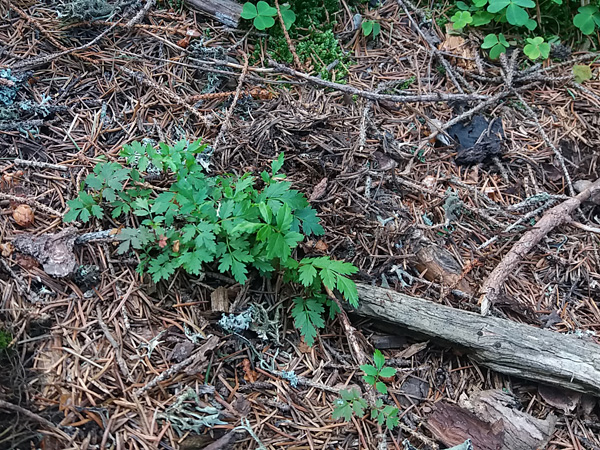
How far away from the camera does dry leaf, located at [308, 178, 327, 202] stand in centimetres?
254

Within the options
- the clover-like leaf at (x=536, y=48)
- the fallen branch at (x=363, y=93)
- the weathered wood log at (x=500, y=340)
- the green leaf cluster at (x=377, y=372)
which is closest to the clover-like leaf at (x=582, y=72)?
the clover-like leaf at (x=536, y=48)

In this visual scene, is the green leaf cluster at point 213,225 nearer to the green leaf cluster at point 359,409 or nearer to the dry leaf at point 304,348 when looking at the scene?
the dry leaf at point 304,348

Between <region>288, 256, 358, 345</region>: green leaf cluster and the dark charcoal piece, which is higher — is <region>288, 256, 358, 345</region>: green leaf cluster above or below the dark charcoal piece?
below

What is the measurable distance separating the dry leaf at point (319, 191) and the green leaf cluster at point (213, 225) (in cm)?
24

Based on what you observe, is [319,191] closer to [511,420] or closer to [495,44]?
[511,420]

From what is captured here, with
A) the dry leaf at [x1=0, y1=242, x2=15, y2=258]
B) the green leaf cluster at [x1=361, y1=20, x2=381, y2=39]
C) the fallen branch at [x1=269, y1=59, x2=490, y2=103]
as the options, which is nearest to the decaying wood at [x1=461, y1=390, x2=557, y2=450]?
the fallen branch at [x1=269, y1=59, x2=490, y2=103]

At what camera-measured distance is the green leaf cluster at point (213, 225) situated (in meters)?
2.02

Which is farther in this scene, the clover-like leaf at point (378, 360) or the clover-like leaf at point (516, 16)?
the clover-like leaf at point (516, 16)

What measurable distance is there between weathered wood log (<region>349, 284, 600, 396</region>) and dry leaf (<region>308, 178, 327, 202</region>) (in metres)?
0.58

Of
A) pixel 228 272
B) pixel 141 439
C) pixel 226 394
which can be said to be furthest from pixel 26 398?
pixel 228 272

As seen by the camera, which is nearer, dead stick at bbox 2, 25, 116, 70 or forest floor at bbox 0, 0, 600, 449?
forest floor at bbox 0, 0, 600, 449

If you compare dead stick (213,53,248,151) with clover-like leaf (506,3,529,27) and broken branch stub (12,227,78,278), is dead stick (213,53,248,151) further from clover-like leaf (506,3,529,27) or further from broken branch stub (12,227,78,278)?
clover-like leaf (506,3,529,27)

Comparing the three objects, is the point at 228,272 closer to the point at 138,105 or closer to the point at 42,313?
the point at 42,313

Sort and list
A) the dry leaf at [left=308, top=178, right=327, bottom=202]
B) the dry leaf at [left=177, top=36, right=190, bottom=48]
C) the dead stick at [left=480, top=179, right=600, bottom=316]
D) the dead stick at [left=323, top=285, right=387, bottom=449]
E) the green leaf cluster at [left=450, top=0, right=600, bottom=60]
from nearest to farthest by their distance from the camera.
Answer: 1. the dead stick at [left=323, top=285, right=387, bottom=449]
2. the dead stick at [left=480, top=179, right=600, bottom=316]
3. the dry leaf at [left=308, top=178, right=327, bottom=202]
4. the dry leaf at [left=177, top=36, right=190, bottom=48]
5. the green leaf cluster at [left=450, top=0, right=600, bottom=60]
